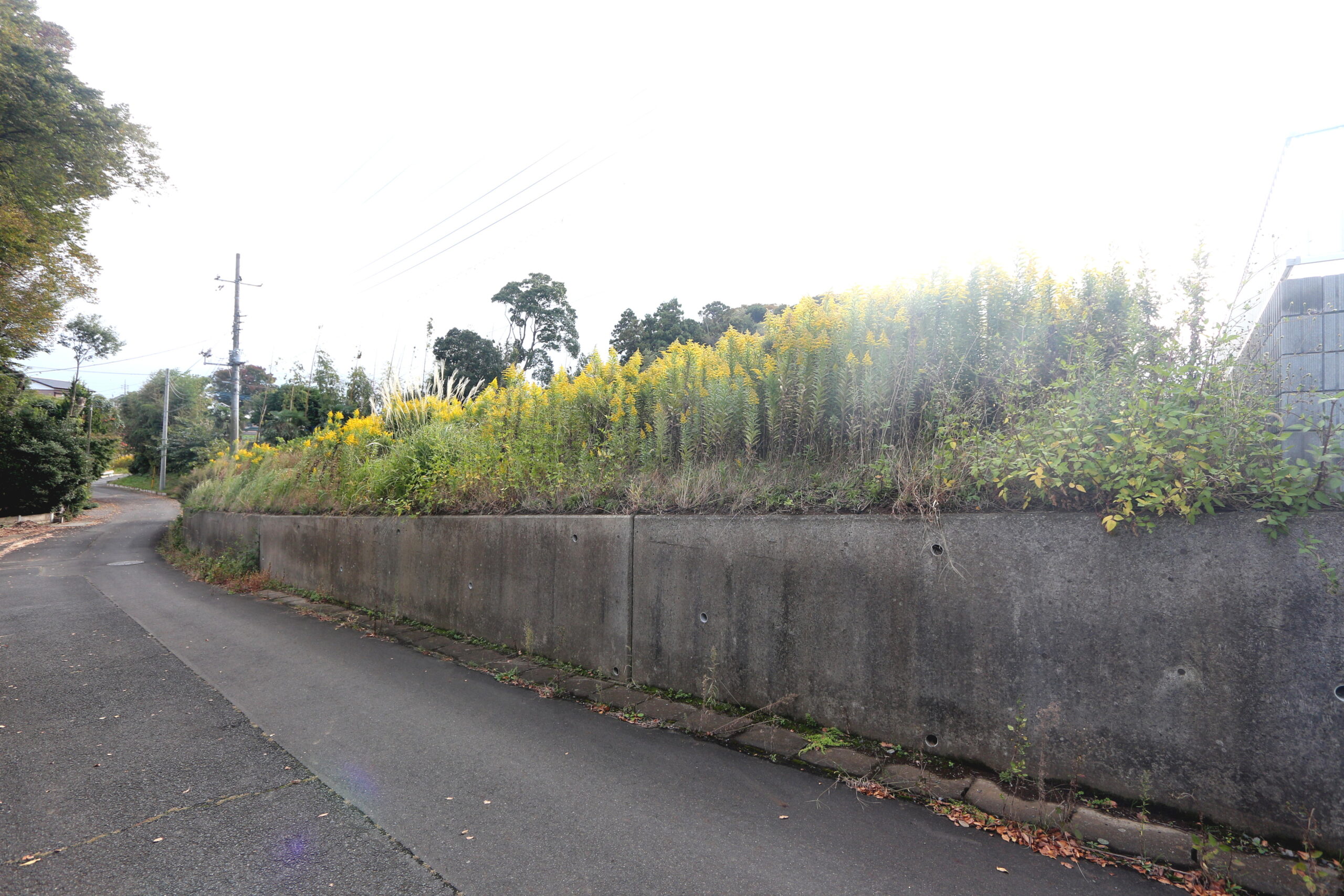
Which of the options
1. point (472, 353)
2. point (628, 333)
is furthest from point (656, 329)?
point (472, 353)

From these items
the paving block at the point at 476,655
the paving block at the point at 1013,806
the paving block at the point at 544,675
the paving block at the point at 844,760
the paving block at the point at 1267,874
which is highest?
the paving block at the point at 1267,874

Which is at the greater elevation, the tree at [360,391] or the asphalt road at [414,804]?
the tree at [360,391]

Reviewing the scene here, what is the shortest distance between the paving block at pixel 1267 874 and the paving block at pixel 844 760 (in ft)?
4.06

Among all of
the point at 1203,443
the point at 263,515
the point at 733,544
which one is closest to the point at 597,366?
the point at 733,544

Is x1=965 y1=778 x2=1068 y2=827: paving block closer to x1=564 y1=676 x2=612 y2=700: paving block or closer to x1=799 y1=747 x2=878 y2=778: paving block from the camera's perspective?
x1=799 y1=747 x2=878 y2=778: paving block

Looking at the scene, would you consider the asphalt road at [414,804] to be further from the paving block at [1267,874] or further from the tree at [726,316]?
the tree at [726,316]

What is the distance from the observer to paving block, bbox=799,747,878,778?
9.82ft

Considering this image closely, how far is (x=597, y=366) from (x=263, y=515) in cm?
780

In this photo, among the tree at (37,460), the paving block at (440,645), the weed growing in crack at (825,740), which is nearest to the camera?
the weed growing in crack at (825,740)

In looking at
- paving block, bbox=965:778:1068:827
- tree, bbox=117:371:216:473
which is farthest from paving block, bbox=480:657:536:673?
tree, bbox=117:371:216:473

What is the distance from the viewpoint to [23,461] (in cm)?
2309

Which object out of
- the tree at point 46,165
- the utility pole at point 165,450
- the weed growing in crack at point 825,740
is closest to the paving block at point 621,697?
the weed growing in crack at point 825,740

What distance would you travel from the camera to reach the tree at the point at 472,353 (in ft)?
100

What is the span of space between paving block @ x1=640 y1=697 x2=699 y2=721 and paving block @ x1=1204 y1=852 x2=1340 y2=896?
7.95 ft
